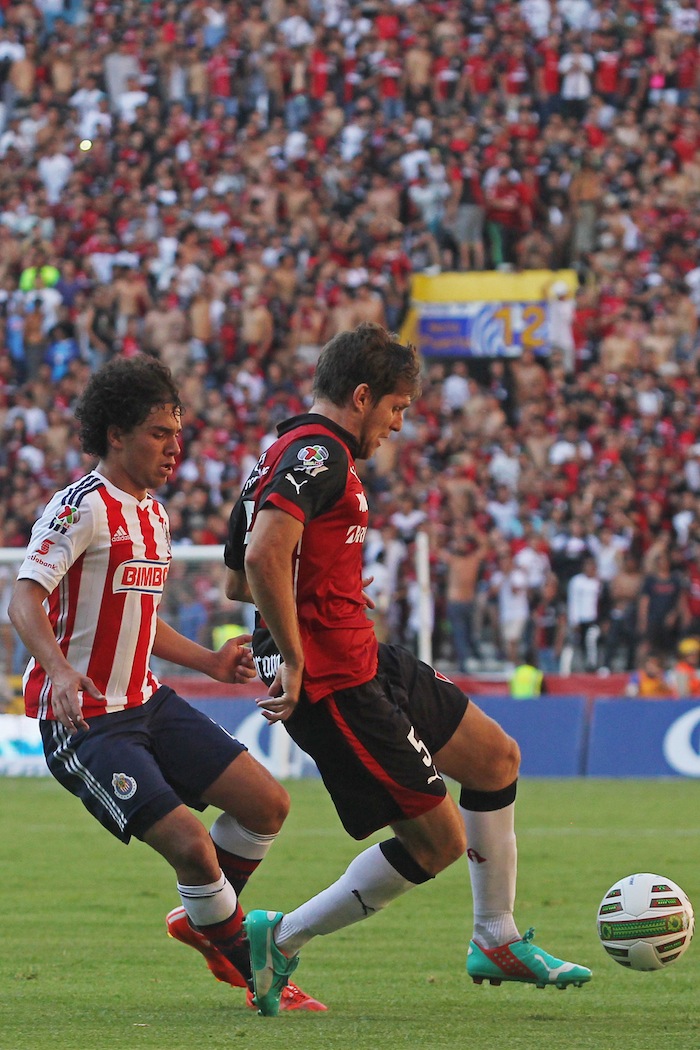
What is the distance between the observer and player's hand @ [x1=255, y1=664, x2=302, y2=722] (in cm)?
538

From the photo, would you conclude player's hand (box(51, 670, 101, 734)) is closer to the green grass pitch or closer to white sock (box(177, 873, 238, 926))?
white sock (box(177, 873, 238, 926))

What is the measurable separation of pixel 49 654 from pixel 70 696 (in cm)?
19

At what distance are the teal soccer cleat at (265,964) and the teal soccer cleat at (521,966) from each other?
2.29 feet

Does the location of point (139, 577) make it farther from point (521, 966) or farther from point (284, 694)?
point (521, 966)

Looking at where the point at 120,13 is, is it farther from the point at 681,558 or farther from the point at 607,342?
the point at 681,558

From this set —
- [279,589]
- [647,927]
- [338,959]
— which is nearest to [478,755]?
[647,927]

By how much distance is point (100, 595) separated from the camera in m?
5.94

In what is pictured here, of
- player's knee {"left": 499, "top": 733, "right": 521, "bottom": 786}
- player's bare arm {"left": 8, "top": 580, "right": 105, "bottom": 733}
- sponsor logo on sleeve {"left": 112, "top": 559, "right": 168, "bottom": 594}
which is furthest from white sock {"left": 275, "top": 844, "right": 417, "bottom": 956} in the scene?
sponsor logo on sleeve {"left": 112, "top": 559, "right": 168, "bottom": 594}

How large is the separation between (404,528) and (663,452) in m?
3.58

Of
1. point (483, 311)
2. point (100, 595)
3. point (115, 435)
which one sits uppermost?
point (483, 311)

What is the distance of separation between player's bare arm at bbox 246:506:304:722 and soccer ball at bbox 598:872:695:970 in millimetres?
1617

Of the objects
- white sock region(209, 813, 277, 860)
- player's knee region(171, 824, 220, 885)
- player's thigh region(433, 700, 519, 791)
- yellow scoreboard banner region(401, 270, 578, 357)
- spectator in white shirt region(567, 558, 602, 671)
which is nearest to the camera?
player's knee region(171, 824, 220, 885)

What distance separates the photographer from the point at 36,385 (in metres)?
24.3

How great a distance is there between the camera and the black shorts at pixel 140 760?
18.6 feet
